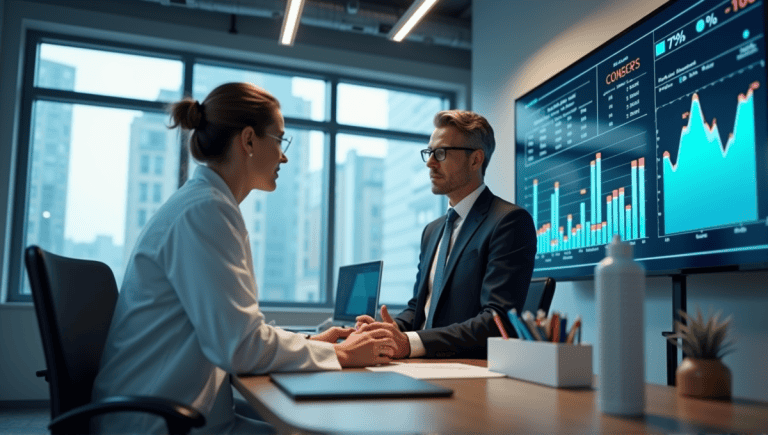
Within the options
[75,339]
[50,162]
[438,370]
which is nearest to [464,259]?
[438,370]

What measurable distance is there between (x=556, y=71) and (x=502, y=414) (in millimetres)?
3198

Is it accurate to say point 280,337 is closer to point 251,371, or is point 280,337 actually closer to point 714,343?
point 251,371

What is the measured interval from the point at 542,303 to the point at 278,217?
140 inches

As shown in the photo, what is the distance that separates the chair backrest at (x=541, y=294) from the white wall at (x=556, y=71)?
75 cm

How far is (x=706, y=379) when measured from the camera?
102 centimetres

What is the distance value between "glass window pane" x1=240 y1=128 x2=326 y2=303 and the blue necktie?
3.14 m

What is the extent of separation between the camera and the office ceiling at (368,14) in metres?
4.58

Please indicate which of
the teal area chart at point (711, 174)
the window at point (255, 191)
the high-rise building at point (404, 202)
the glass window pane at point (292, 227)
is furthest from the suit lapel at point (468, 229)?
the high-rise building at point (404, 202)

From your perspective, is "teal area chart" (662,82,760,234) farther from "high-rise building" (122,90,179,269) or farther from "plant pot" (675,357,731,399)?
"high-rise building" (122,90,179,269)

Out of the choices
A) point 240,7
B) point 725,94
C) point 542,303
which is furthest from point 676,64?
point 240,7

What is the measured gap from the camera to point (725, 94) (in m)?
2.23

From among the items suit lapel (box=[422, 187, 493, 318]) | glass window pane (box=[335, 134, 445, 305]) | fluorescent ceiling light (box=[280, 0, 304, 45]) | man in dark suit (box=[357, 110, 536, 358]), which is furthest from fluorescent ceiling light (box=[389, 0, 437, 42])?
suit lapel (box=[422, 187, 493, 318])

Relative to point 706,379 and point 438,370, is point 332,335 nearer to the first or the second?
point 438,370

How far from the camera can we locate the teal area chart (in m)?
2.11
